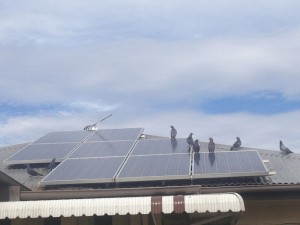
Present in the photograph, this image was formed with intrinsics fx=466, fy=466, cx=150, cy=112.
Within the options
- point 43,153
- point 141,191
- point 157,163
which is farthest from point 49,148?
point 141,191

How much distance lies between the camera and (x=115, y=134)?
14.4 m

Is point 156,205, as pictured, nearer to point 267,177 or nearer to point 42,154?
point 267,177

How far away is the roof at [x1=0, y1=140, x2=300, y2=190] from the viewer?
9.95m

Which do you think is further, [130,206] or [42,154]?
[42,154]

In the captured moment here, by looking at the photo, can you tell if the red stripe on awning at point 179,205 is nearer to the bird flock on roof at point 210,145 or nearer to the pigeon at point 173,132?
the bird flock on roof at point 210,145

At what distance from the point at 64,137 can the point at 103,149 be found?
8.48 feet

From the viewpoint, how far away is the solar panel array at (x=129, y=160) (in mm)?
9820

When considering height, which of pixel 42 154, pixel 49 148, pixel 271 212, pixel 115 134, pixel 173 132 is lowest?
pixel 271 212

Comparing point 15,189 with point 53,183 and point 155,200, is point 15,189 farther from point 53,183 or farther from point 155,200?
point 155,200

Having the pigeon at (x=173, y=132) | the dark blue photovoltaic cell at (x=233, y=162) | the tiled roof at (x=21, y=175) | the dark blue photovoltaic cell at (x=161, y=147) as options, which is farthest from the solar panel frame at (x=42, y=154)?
the dark blue photovoltaic cell at (x=233, y=162)

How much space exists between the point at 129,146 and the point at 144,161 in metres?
1.74

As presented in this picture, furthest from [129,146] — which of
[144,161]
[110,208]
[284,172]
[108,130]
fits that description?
[110,208]

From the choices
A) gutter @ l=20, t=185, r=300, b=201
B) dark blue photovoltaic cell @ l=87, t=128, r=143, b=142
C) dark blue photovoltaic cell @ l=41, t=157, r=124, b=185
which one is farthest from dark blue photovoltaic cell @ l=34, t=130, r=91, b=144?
gutter @ l=20, t=185, r=300, b=201

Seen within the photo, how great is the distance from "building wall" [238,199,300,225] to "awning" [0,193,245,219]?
6.98ft
